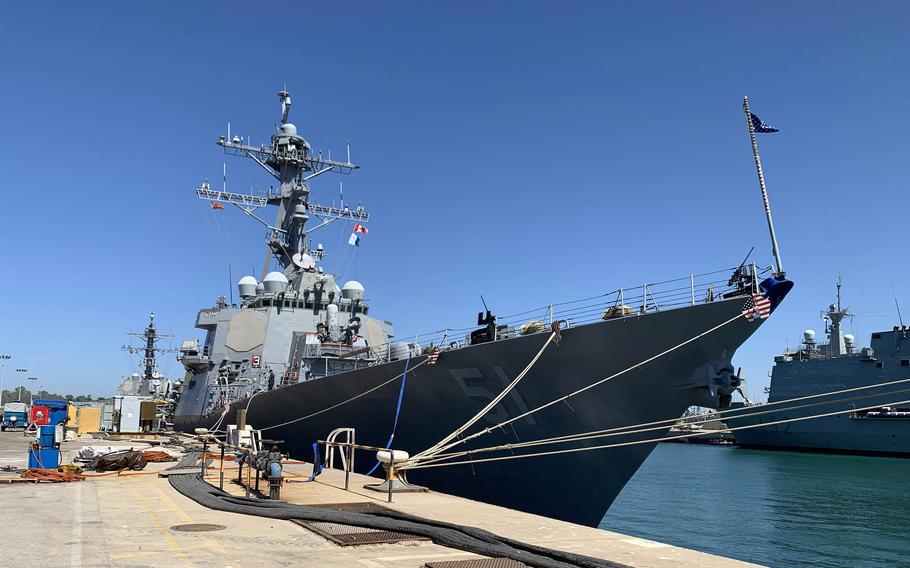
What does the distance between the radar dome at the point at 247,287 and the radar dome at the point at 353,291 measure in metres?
3.52

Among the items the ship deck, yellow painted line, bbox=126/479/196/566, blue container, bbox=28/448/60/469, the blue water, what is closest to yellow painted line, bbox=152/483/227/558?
the ship deck

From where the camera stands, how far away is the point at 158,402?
3112cm

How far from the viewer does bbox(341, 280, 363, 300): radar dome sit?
75.7ft

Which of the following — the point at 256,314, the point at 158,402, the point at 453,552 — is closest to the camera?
the point at 453,552

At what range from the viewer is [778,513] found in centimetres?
1834

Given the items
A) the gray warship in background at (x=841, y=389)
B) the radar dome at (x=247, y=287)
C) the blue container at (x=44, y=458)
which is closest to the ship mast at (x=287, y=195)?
the radar dome at (x=247, y=287)

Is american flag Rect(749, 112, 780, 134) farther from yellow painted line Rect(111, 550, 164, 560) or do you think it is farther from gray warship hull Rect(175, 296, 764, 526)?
yellow painted line Rect(111, 550, 164, 560)

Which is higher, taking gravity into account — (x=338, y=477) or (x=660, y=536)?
(x=338, y=477)

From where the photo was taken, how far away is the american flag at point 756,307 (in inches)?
363

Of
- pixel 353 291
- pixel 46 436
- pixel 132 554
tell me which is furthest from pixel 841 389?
pixel 132 554

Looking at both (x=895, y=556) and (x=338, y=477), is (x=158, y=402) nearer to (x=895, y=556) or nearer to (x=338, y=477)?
(x=338, y=477)

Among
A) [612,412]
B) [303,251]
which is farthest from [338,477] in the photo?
[303,251]

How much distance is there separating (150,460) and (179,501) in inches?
258

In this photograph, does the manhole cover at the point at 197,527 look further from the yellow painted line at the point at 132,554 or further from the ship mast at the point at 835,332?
the ship mast at the point at 835,332
